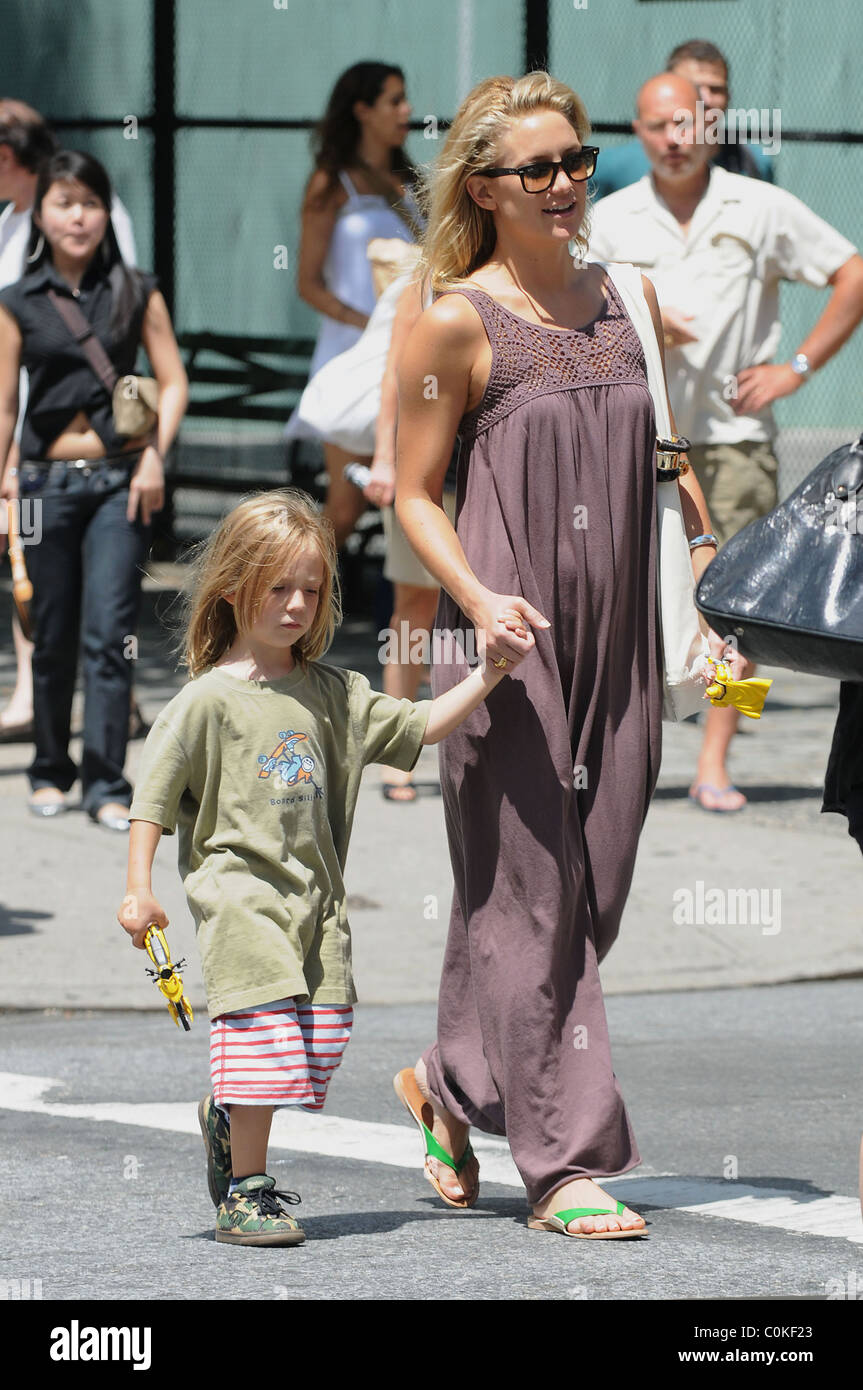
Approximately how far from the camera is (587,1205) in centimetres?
451

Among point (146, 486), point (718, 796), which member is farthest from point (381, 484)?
point (718, 796)

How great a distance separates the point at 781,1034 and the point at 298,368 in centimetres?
826

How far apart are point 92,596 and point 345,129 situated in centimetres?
254

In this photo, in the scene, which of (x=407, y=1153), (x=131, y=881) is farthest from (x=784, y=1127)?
(x=131, y=881)

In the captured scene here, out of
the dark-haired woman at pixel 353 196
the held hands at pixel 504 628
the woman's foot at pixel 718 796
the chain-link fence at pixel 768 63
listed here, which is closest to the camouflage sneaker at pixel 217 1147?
the held hands at pixel 504 628

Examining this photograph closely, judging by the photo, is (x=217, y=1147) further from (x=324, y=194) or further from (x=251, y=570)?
(x=324, y=194)

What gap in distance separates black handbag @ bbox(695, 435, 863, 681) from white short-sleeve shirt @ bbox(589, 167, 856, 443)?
431cm

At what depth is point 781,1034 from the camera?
6.67 metres

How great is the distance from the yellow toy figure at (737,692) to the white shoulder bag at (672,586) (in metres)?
0.06

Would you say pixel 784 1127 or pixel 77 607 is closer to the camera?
pixel 784 1127

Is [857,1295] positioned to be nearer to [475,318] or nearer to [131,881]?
[131,881]

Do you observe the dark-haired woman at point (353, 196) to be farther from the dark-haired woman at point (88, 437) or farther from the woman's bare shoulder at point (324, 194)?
the dark-haired woman at point (88, 437)

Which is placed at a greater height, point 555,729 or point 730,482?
point 730,482

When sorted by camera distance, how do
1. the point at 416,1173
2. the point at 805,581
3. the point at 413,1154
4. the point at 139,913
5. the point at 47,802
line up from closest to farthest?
the point at 805,581 < the point at 139,913 < the point at 416,1173 < the point at 413,1154 < the point at 47,802
